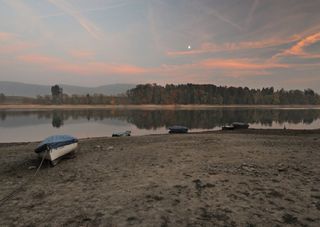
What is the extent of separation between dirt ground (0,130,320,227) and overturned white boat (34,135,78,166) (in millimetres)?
526

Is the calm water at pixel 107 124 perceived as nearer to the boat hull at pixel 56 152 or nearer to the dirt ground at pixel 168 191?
the boat hull at pixel 56 152

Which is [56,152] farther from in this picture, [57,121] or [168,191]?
[57,121]

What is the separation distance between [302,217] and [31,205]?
799 cm

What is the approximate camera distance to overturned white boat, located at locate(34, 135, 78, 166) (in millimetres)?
13062

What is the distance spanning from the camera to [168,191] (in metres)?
8.59

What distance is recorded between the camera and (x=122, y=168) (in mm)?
12141

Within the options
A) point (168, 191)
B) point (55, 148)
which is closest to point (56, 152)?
point (55, 148)

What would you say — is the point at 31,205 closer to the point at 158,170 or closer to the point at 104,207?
the point at 104,207

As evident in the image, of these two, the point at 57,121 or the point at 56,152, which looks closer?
the point at 56,152

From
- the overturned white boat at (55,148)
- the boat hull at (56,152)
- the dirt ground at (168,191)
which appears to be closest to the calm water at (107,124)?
the overturned white boat at (55,148)

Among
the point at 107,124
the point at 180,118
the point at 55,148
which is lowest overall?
the point at 107,124

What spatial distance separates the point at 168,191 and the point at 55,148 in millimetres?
7803

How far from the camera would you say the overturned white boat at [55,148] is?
13062mm

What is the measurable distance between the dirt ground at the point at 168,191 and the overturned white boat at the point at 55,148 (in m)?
0.53
